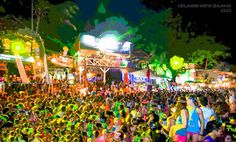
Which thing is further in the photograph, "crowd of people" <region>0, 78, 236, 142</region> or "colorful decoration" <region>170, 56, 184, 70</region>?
"colorful decoration" <region>170, 56, 184, 70</region>

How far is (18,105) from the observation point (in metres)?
9.66

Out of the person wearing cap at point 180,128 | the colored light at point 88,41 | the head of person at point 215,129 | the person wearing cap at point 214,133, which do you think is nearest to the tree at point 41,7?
the colored light at point 88,41

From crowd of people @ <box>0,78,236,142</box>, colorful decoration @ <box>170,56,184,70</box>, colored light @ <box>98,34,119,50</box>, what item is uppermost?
colored light @ <box>98,34,119,50</box>

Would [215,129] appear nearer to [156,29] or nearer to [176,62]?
[176,62]

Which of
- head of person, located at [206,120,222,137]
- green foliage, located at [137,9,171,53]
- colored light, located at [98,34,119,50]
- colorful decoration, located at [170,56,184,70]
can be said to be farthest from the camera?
green foliage, located at [137,9,171,53]

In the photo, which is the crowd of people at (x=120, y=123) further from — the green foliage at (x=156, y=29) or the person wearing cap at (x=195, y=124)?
the green foliage at (x=156, y=29)

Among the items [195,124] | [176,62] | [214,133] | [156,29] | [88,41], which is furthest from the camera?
[156,29]

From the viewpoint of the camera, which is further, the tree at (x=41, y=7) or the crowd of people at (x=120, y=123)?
the tree at (x=41, y=7)

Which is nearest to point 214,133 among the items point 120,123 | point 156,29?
point 120,123

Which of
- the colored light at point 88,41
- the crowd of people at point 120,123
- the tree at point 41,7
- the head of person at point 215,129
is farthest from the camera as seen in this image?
the tree at point 41,7

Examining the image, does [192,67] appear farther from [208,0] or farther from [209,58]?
[208,0]

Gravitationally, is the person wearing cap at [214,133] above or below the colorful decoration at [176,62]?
below

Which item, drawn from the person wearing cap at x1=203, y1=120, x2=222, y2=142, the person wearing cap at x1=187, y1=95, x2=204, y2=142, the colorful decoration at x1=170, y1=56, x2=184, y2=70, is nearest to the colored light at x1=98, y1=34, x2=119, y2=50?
the colorful decoration at x1=170, y1=56, x2=184, y2=70

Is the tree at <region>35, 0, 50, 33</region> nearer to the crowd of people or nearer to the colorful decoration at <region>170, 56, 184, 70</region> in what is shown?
the colorful decoration at <region>170, 56, 184, 70</region>
